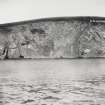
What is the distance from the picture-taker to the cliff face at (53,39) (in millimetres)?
927

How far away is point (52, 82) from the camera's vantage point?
2.76 ft

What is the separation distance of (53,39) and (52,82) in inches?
8.5

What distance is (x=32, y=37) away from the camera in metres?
0.94

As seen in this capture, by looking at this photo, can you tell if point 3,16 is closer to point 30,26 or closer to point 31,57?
point 30,26

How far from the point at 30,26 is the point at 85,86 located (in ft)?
1.30

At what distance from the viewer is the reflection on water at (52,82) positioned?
77 cm

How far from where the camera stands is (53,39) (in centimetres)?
93

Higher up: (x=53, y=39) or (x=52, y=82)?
(x=53, y=39)

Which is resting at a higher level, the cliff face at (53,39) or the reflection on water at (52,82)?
the cliff face at (53,39)

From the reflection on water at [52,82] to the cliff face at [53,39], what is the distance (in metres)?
0.04

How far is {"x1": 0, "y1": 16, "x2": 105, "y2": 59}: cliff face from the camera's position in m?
0.93

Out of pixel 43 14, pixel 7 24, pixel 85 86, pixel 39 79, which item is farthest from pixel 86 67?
pixel 7 24

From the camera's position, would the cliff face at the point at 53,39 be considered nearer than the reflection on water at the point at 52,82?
No

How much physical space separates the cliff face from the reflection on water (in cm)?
4
